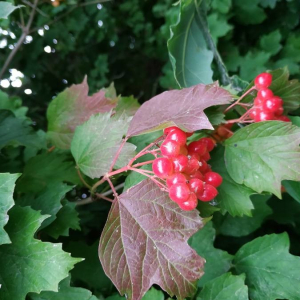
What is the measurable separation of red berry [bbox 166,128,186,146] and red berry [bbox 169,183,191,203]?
0.18ft

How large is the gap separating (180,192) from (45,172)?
12.7 inches

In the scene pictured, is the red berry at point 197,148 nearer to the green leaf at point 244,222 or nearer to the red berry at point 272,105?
the red berry at point 272,105

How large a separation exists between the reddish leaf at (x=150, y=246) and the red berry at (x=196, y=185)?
1.7 inches

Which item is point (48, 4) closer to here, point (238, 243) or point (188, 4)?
point (188, 4)

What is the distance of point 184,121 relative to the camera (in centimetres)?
45

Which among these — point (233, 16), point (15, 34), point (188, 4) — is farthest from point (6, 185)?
point (233, 16)

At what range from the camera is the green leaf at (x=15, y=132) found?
25.8 inches

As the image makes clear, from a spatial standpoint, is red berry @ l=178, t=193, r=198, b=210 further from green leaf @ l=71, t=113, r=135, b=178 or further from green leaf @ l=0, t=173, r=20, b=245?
green leaf @ l=0, t=173, r=20, b=245

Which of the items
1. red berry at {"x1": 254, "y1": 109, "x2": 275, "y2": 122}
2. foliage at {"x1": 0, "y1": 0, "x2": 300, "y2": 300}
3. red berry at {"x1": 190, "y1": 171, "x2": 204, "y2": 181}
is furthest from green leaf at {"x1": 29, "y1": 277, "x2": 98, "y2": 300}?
red berry at {"x1": 254, "y1": 109, "x2": 275, "y2": 122}

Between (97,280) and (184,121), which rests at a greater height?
(184,121)

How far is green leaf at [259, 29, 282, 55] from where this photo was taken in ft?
3.32

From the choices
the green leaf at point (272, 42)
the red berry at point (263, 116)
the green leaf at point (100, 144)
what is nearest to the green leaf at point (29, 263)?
the green leaf at point (100, 144)

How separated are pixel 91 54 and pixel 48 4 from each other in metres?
0.20

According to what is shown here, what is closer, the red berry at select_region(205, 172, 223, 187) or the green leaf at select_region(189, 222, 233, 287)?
the red berry at select_region(205, 172, 223, 187)
